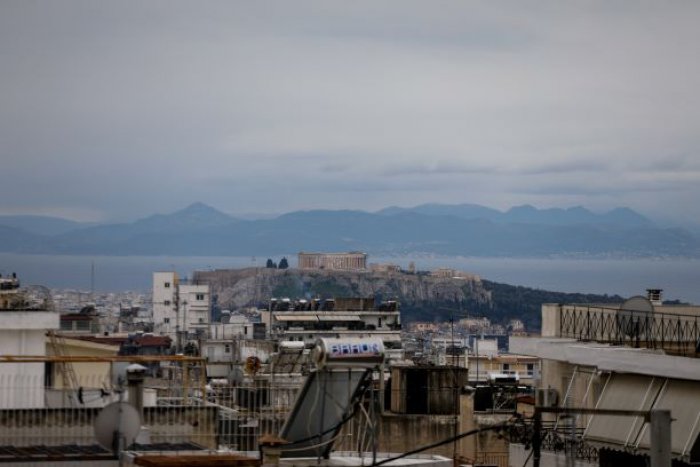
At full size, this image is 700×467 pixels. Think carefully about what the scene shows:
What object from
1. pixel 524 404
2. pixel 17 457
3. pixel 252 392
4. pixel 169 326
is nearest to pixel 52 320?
pixel 252 392

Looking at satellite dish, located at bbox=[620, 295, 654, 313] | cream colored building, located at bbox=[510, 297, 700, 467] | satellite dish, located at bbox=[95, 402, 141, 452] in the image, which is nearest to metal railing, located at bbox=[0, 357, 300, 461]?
satellite dish, located at bbox=[95, 402, 141, 452]

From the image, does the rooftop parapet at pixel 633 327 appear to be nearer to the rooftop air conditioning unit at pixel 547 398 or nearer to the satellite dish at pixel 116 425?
the rooftop air conditioning unit at pixel 547 398

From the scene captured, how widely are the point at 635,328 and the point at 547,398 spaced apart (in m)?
4.11

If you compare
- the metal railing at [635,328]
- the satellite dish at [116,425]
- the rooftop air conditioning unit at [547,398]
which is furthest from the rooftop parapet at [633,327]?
the satellite dish at [116,425]

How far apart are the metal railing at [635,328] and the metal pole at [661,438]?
1288cm

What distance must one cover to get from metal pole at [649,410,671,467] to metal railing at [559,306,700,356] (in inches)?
507

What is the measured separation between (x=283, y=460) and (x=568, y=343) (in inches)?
500

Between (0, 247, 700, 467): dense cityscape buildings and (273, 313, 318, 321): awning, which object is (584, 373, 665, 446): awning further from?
(273, 313, 318, 321): awning

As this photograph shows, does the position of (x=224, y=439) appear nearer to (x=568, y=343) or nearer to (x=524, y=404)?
(x=568, y=343)

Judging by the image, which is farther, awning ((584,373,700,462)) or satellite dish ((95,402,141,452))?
awning ((584,373,700,462))

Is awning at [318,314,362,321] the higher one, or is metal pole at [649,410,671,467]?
awning at [318,314,362,321]

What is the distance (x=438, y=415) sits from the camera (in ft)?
136

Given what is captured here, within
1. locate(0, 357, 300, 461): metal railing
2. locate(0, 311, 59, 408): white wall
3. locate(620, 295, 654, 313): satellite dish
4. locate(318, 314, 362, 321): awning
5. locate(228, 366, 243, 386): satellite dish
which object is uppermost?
locate(318, 314, 362, 321): awning

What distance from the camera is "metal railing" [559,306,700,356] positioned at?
101ft
